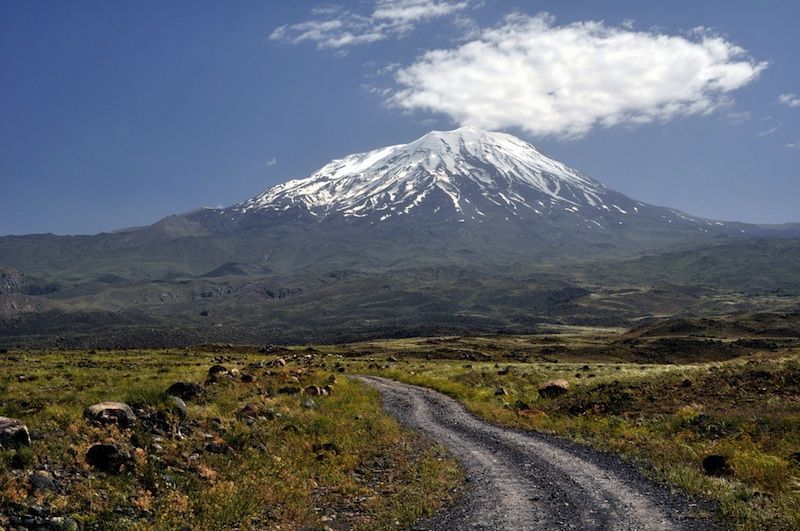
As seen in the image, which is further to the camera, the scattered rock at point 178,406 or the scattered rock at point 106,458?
the scattered rock at point 178,406

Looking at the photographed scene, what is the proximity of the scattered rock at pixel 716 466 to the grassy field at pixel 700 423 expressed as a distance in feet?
0.23

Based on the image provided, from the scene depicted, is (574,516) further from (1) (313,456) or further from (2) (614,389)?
(2) (614,389)

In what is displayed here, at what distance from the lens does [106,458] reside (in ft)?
47.9

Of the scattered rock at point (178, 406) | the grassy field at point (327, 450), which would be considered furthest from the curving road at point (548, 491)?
the scattered rock at point (178, 406)

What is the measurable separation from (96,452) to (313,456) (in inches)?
282

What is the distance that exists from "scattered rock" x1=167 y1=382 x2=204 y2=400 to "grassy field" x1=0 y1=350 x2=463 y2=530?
1.15ft

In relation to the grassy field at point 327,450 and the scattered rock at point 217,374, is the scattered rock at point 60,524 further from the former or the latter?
the scattered rock at point 217,374

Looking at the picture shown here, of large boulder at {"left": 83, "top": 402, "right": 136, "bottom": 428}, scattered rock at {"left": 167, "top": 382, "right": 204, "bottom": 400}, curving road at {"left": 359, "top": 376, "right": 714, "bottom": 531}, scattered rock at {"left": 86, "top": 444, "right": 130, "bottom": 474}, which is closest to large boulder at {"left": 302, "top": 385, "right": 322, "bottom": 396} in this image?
scattered rock at {"left": 167, "top": 382, "right": 204, "bottom": 400}

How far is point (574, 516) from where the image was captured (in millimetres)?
14117

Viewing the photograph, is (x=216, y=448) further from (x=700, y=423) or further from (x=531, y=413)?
(x=700, y=423)

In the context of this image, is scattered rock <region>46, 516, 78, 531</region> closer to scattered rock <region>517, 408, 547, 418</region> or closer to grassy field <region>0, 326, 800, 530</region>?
grassy field <region>0, 326, 800, 530</region>

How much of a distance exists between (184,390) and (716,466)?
1975 centimetres

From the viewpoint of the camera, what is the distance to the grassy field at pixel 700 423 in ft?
49.5

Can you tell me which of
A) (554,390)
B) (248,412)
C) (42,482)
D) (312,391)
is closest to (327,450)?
(248,412)
